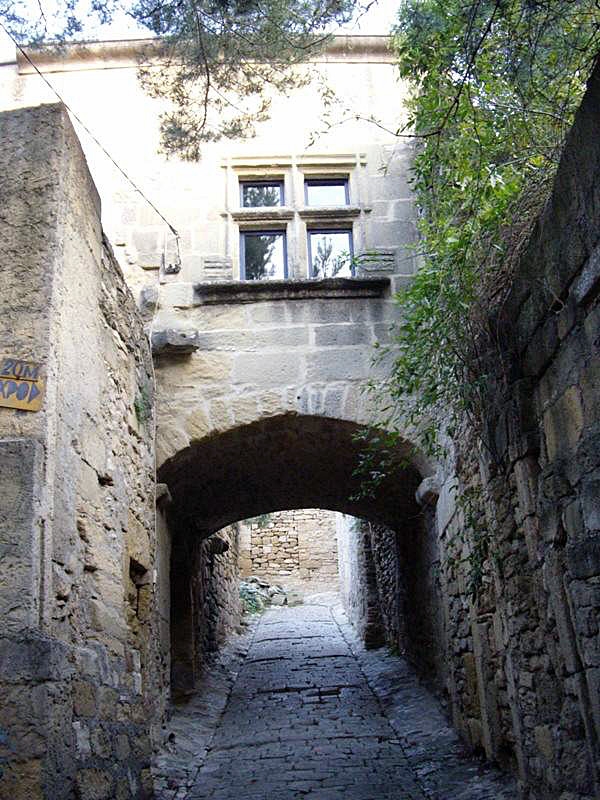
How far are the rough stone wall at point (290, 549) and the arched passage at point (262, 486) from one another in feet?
31.3

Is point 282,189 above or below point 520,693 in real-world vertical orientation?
above

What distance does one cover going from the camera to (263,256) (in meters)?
7.11

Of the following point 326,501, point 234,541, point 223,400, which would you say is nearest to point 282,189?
point 223,400

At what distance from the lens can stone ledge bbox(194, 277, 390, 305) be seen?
6672mm

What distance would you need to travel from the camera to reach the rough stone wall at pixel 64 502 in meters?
3.06

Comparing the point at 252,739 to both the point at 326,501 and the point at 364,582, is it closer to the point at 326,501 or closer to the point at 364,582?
the point at 326,501

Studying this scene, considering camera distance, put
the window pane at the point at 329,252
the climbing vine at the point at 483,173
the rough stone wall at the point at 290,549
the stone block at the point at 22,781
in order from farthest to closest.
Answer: the rough stone wall at the point at 290,549, the window pane at the point at 329,252, the climbing vine at the point at 483,173, the stone block at the point at 22,781

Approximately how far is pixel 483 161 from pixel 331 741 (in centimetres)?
428

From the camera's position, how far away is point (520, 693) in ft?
13.9

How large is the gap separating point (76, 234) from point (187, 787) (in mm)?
3405

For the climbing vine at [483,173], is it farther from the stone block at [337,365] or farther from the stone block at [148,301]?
the stone block at [148,301]

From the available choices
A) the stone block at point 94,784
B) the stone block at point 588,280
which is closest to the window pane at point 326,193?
the stone block at point 588,280

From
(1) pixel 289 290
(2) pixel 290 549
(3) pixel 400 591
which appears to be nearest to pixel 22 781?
(1) pixel 289 290

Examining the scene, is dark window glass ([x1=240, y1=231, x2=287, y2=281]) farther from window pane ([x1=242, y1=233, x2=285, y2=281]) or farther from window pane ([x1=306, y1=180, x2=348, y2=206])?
window pane ([x1=306, y1=180, x2=348, y2=206])
